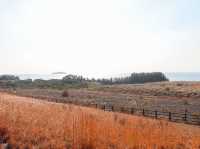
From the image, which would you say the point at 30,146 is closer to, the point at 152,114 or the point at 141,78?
the point at 152,114

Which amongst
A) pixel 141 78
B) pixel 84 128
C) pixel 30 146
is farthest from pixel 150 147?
pixel 141 78

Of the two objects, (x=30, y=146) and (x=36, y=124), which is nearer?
(x=30, y=146)

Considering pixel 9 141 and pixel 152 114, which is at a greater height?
pixel 9 141

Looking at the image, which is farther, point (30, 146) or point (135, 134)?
point (135, 134)

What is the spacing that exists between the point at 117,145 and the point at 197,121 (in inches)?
693

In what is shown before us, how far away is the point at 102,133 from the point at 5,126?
328cm

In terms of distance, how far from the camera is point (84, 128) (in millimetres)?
7883

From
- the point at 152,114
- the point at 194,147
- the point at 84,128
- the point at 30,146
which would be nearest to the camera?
the point at 30,146

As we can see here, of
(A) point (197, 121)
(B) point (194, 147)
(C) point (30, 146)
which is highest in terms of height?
(C) point (30, 146)

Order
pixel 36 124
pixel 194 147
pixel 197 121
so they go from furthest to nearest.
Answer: pixel 197 121 < pixel 36 124 < pixel 194 147

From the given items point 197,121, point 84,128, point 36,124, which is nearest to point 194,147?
point 84,128

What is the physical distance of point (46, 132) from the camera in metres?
8.20

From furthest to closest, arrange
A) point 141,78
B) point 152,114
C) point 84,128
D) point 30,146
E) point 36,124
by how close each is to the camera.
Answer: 1. point 141,78
2. point 152,114
3. point 36,124
4. point 84,128
5. point 30,146

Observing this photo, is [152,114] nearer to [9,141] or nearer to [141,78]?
[9,141]
